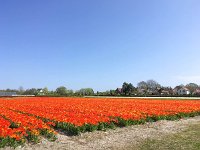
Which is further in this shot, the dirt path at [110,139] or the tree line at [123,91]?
the tree line at [123,91]

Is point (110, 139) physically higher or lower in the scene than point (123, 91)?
lower

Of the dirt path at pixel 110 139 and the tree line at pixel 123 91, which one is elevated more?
the tree line at pixel 123 91

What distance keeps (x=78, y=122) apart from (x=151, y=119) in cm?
611

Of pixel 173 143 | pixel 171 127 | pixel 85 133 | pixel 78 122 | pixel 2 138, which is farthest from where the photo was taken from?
pixel 171 127

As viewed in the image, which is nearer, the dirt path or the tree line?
the dirt path

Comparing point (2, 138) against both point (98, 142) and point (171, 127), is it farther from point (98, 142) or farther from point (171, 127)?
point (171, 127)

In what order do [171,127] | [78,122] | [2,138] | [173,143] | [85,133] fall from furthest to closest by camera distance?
[171,127]
[78,122]
[85,133]
[173,143]
[2,138]

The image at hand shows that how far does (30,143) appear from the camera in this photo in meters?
11.2

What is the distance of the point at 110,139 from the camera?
12828 mm

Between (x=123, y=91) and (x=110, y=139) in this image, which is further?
(x=123, y=91)

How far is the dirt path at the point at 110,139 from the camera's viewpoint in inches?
440

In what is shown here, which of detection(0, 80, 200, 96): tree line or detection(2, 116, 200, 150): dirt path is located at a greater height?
detection(0, 80, 200, 96): tree line

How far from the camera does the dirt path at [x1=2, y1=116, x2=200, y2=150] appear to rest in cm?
1116

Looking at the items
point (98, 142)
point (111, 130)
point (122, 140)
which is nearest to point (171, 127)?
point (111, 130)
